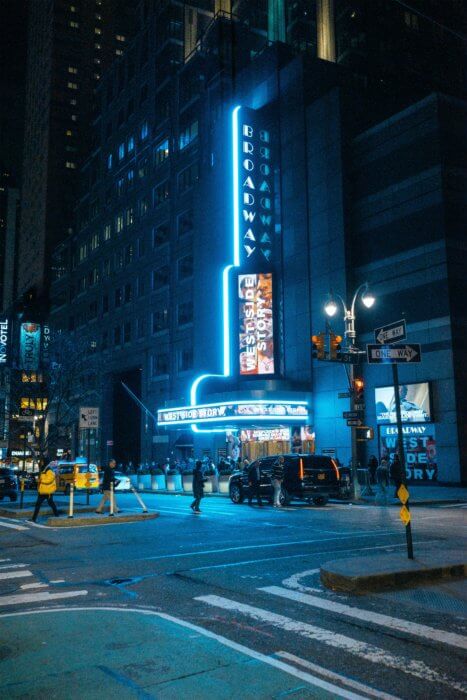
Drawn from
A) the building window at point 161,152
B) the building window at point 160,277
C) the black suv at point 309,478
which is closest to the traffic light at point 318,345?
the black suv at point 309,478

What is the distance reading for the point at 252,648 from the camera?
6113mm

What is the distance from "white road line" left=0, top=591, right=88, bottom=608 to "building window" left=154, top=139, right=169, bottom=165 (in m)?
56.5

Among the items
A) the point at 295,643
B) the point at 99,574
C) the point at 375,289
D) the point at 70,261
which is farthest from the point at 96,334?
the point at 295,643

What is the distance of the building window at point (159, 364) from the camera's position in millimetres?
56509

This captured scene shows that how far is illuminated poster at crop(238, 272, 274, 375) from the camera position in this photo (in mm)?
42188

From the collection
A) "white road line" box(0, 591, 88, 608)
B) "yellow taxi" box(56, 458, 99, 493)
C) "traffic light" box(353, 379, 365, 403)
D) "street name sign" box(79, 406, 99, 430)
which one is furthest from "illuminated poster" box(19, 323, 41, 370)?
"white road line" box(0, 591, 88, 608)

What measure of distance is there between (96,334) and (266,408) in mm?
37358

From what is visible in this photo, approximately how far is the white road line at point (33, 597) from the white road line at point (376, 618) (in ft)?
8.56

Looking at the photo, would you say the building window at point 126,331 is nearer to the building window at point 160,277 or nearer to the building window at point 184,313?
the building window at point 160,277

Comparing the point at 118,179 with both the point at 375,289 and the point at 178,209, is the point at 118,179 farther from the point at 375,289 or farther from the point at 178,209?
the point at 375,289

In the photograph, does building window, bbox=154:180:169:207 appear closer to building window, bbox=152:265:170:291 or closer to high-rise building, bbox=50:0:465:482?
high-rise building, bbox=50:0:465:482

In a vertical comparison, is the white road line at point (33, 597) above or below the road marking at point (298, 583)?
above

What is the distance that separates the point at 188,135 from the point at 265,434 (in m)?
29.3

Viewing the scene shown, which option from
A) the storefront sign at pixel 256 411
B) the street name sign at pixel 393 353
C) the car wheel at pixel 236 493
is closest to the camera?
the street name sign at pixel 393 353
